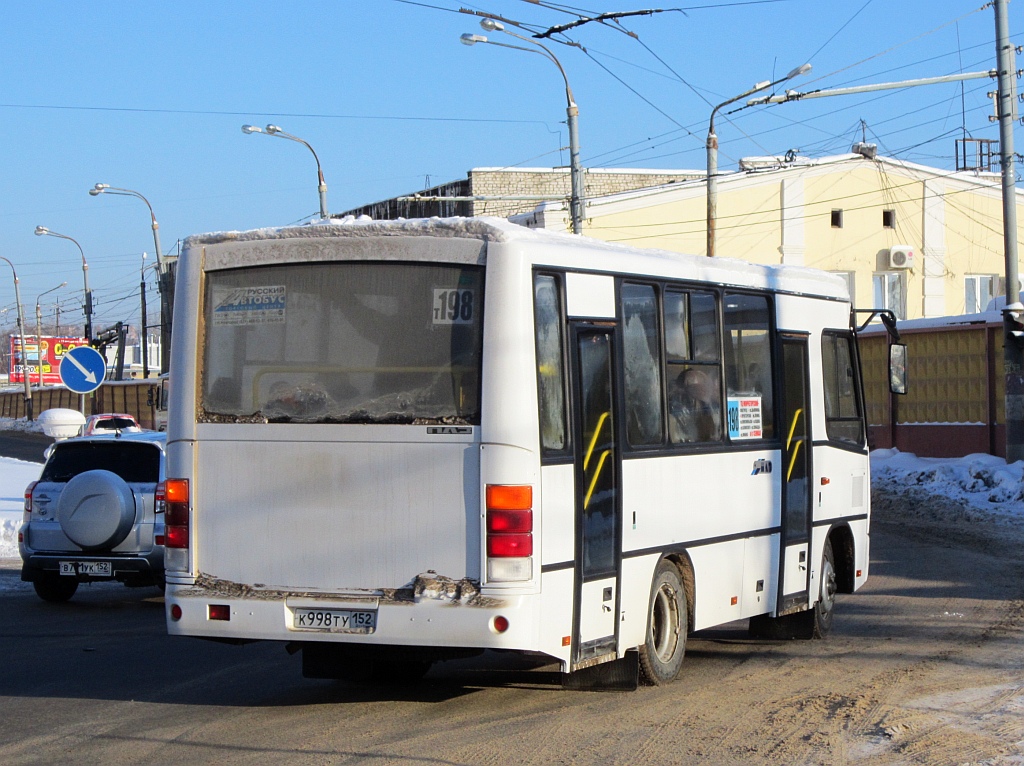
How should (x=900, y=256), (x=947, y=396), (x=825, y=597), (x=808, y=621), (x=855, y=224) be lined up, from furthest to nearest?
(x=855, y=224)
(x=900, y=256)
(x=947, y=396)
(x=825, y=597)
(x=808, y=621)

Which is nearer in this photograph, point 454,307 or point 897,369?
point 454,307

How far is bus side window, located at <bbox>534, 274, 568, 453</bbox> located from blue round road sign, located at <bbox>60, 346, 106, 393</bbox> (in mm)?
14557

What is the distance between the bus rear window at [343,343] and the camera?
7117 millimetres

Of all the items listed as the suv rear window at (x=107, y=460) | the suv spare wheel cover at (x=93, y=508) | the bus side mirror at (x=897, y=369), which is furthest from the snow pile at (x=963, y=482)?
the suv spare wheel cover at (x=93, y=508)

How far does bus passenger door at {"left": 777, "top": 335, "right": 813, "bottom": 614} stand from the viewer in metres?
9.79

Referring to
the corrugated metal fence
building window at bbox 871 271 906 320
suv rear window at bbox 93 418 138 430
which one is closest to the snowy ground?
the corrugated metal fence

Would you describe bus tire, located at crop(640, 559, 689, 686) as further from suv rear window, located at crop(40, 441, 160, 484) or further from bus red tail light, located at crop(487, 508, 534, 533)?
suv rear window, located at crop(40, 441, 160, 484)

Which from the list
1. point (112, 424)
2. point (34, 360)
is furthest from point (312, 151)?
point (34, 360)

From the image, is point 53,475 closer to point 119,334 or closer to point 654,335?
point 654,335

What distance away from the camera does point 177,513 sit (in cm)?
761

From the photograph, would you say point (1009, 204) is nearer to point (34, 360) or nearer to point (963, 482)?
point (963, 482)

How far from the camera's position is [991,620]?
11.0 metres

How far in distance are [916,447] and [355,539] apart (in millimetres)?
23117

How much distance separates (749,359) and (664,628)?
2.16 m
